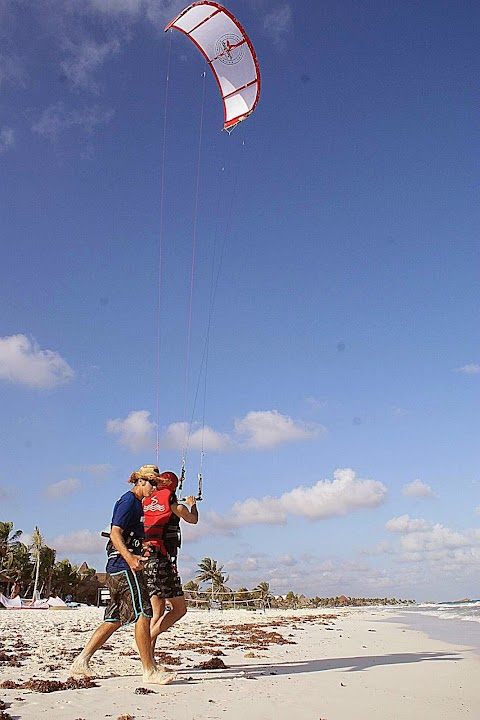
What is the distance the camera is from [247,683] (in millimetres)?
5953

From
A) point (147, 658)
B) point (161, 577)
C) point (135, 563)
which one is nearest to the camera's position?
point (147, 658)

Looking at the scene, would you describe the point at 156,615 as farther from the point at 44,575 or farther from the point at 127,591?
the point at 44,575

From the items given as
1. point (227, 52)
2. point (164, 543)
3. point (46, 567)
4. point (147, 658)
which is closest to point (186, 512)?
point (164, 543)

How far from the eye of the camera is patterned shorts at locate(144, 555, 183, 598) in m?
6.65

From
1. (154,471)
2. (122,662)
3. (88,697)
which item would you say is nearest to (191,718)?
(88,697)

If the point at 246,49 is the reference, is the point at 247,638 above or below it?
below

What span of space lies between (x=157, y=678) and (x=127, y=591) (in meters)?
0.84

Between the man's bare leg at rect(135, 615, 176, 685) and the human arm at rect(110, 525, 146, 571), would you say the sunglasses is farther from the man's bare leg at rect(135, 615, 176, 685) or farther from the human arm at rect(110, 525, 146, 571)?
the man's bare leg at rect(135, 615, 176, 685)

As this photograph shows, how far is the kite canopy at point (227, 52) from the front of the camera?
1168cm

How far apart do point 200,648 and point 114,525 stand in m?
4.14

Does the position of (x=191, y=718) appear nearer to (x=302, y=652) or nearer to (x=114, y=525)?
(x=114, y=525)

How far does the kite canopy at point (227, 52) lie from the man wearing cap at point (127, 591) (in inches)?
351

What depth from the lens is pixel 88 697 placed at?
5008 mm

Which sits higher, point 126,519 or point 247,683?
point 126,519
